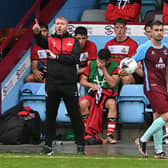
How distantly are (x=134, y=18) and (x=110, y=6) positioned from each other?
56 cm

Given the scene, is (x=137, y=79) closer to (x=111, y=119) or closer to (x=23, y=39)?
(x=111, y=119)

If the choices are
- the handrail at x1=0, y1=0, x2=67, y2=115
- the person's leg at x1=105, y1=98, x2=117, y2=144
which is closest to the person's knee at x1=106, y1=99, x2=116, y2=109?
the person's leg at x1=105, y1=98, x2=117, y2=144

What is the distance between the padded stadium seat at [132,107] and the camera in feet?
46.1

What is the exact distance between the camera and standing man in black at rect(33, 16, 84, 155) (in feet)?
37.7

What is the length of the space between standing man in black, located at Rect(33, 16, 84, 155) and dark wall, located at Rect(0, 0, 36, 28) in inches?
246

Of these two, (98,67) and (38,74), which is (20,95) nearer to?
(38,74)

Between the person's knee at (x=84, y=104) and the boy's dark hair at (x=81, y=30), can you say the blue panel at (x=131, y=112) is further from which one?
the boy's dark hair at (x=81, y=30)

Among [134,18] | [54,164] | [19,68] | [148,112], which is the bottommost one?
[54,164]

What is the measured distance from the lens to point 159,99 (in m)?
11.2

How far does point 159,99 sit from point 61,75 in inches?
57.6

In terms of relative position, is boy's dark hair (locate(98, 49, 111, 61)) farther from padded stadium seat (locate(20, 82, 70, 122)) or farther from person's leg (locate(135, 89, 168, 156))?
person's leg (locate(135, 89, 168, 156))

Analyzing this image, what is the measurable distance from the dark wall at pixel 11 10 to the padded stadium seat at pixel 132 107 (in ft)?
15.3

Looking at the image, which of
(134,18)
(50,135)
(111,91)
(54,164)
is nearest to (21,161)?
(54,164)

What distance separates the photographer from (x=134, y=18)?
51.5 ft
